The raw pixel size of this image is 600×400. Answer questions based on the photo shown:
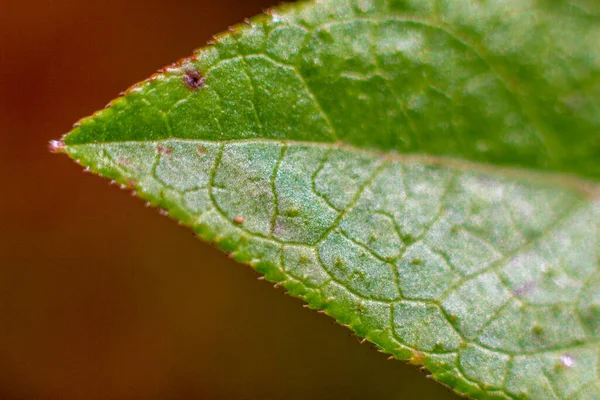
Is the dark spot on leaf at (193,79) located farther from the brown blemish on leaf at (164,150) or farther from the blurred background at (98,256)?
the blurred background at (98,256)

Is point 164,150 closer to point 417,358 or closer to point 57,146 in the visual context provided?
point 57,146

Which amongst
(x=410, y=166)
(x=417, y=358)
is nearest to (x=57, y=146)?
(x=410, y=166)

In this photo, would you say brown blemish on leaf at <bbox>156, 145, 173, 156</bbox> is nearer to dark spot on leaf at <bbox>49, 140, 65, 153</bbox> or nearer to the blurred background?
dark spot on leaf at <bbox>49, 140, 65, 153</bbox>

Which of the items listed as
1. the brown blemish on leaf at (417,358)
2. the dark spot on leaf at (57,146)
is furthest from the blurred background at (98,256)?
the dark spot on leaf at (57,146)

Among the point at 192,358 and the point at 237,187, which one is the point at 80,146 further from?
the point at 192,358

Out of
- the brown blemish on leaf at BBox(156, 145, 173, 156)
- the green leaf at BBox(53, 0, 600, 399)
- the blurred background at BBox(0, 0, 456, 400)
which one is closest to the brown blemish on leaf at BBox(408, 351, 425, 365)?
the green leaf at BBox(53, 0, 600, 399)

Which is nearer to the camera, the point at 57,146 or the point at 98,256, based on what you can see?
the point at 57,146

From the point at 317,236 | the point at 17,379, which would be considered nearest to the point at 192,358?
the point at 17,379
